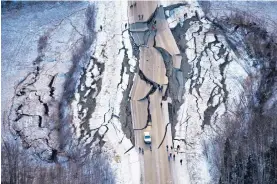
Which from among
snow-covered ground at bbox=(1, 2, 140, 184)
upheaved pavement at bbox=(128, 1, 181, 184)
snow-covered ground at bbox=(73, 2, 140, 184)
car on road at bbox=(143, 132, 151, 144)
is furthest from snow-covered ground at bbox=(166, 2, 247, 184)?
snow-covered ground at bbox=(1, 2, 140, 184)

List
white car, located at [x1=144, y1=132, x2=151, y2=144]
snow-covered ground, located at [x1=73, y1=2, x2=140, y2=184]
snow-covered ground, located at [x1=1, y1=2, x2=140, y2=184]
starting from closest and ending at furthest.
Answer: snow-covered ground, located at [x1=73, y1=2, x2=140, y2=184]
white car, located at [x1=144, y1=132, x2=151, y2=144]
snow-covered ground, located at [x1=1, y1=2, x2=140, y2=184]

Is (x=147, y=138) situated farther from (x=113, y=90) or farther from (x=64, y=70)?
(x=64, y=70)

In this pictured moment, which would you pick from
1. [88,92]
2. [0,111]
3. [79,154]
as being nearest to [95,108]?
[88,92]

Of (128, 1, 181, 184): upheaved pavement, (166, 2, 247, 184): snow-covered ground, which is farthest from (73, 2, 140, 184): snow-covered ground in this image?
(166, 2, 247, 184): snow-covered ground

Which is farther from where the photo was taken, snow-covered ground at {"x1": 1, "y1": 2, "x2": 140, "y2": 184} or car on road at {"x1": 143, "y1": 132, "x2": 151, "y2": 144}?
snow-covered ground at {"x1": 1, "y1": 2, "x2": 140, "y2": 184}

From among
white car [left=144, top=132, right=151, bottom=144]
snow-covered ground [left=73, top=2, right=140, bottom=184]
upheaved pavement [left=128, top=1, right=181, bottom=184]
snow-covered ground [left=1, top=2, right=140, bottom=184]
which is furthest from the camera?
snow-covered ground [left=1, top=2, right=140, bottom=184]

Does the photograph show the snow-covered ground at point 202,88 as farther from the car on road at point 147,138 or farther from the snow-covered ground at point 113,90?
the snow-covered ground at point 113,90

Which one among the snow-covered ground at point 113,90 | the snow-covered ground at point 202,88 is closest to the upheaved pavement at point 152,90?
the snow-covered ground at point 113,90

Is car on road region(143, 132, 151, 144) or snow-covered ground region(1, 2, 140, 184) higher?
snow-covered ground region(1, 2, 140, 184)

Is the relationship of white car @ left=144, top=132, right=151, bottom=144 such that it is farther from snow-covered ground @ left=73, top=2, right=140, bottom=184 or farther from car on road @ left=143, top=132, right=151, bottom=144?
snow-covered ground @ left=73, top=2, right=140, bottom=184

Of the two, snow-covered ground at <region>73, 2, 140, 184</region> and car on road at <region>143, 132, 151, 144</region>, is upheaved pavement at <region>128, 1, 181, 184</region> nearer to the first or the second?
car on road at <region>143, 132, 151, 144</region>
